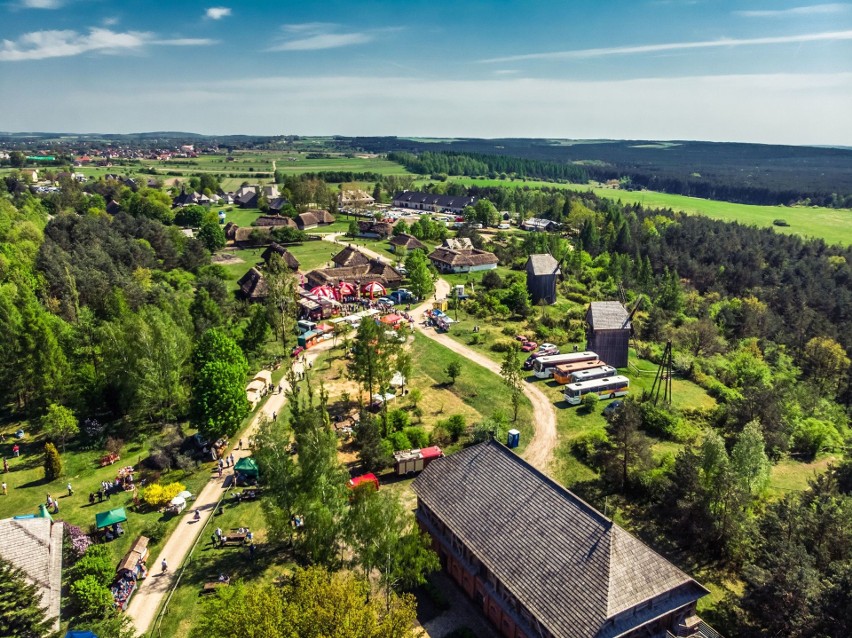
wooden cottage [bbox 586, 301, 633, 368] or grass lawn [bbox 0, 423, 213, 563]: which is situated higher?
wooden cottage [bbox 586, 301, 633, 368]

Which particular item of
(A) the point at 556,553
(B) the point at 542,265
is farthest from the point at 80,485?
(B) the point at 542,265

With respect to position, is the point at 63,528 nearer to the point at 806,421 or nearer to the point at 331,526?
the point at 331,526

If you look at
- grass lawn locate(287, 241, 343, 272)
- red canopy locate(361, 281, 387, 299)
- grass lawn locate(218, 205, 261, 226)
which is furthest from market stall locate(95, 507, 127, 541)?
grass lawn locate(218, 205, 261, 226)

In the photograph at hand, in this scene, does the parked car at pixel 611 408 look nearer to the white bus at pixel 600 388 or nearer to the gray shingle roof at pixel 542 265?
the white bus at pixel 600 388

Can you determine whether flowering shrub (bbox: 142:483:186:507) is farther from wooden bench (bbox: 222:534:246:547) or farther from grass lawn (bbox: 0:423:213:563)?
wooden bench (bbox: 222:534:246:547)

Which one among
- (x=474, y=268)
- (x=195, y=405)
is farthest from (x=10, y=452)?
(x=474, y=268)

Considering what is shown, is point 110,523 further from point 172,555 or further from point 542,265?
point 542,265
